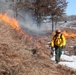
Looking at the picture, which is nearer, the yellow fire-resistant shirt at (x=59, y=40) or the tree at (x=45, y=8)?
the yellow fire-resistant shirt at (x=59, y=40)

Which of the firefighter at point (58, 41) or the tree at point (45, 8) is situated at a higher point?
the tree at point (45, 8)

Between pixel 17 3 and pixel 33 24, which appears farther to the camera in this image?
pixel 33 24

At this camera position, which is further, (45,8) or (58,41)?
(45,8)

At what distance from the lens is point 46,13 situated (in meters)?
50.5

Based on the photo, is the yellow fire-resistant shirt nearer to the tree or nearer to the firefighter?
the firefighter

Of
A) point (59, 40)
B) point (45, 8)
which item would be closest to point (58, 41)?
point (59, 40)

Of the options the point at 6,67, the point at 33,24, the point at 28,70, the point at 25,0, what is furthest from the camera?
the point at 33,24

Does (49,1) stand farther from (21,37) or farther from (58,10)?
(21,37)

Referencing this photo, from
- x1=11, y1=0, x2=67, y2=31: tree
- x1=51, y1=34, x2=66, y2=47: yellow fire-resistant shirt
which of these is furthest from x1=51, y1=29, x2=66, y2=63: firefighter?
x1=11, y1=0, x2=67, y2=31: tree

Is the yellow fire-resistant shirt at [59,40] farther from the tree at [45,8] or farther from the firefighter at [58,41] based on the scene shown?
the tree at [45,8]

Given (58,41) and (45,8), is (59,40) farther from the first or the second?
(45,8)

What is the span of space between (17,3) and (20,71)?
116 ft

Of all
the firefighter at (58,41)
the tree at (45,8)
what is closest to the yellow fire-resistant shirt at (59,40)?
the firefighter at (58,41)

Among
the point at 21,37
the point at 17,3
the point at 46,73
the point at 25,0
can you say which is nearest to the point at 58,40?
the point at 21,37
